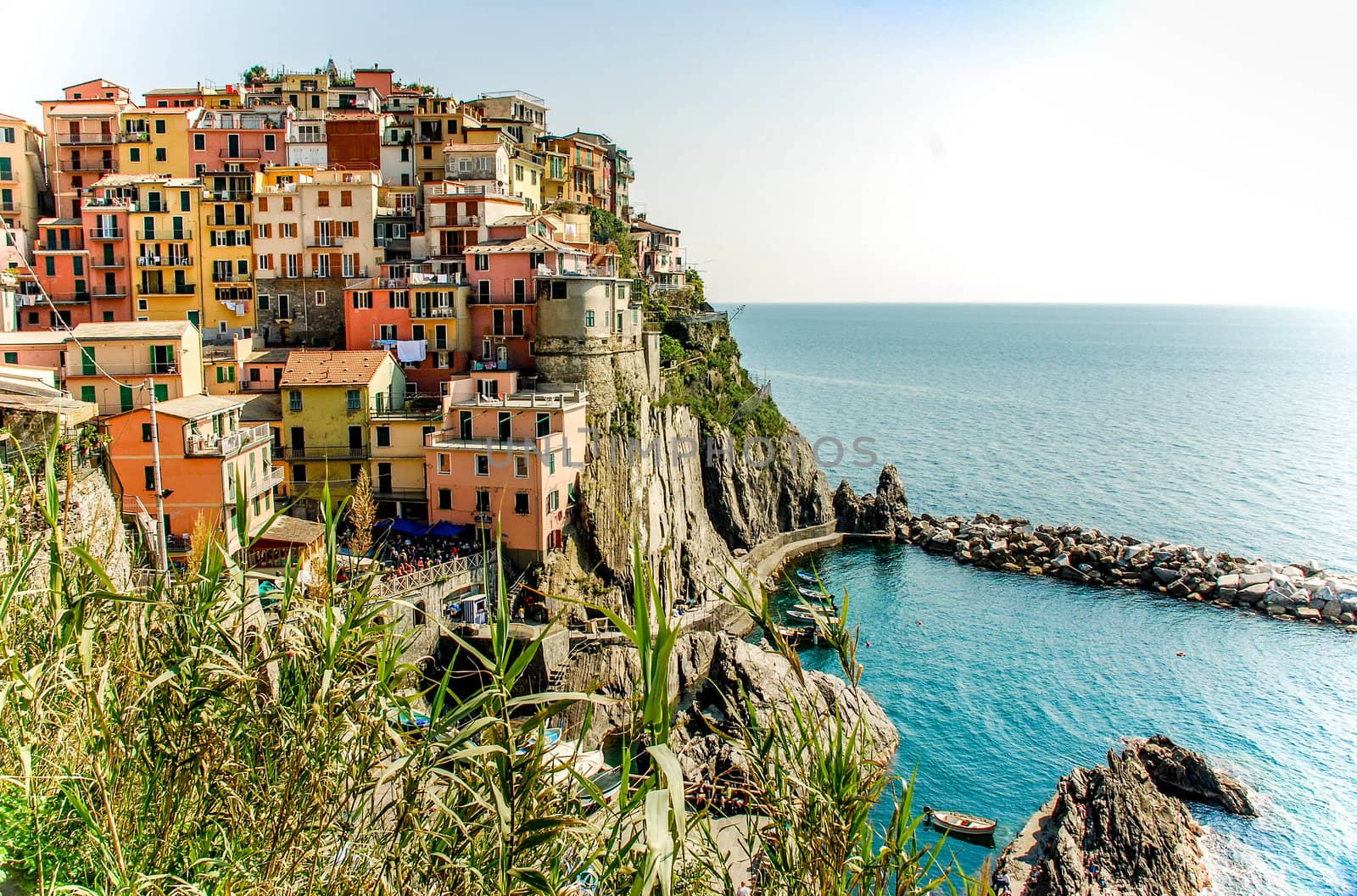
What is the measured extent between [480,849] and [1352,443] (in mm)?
102520

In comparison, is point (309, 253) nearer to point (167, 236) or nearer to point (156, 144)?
point (167, 236)

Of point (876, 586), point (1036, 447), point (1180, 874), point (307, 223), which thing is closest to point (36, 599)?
point (1180, 874)

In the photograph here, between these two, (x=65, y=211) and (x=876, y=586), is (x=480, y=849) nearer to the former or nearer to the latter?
(x=876, y=586)

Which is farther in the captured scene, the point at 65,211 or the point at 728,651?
the point at 65,211

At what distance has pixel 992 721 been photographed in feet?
101

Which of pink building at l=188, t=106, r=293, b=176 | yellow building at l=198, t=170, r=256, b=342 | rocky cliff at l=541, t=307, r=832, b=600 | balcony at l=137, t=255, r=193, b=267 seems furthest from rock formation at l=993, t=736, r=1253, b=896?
pink building at l=188, t=106, r=293, b=176

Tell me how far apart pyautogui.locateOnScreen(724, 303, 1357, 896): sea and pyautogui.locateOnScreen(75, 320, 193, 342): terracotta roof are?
24.5 meters

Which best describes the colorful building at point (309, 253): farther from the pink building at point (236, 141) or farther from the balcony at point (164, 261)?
the pink building at point (236, 141)

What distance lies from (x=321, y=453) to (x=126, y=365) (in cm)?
653

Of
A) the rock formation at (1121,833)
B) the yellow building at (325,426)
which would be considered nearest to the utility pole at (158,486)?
the yellow building at (325,426)

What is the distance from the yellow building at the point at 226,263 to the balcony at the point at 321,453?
31.3 feet

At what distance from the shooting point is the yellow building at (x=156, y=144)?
45.0 metres

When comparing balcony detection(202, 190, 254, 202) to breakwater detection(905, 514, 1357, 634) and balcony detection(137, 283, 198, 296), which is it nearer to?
balcony detection(137, 283, 198, 296)

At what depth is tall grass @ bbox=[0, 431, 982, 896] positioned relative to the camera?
20.5ft
